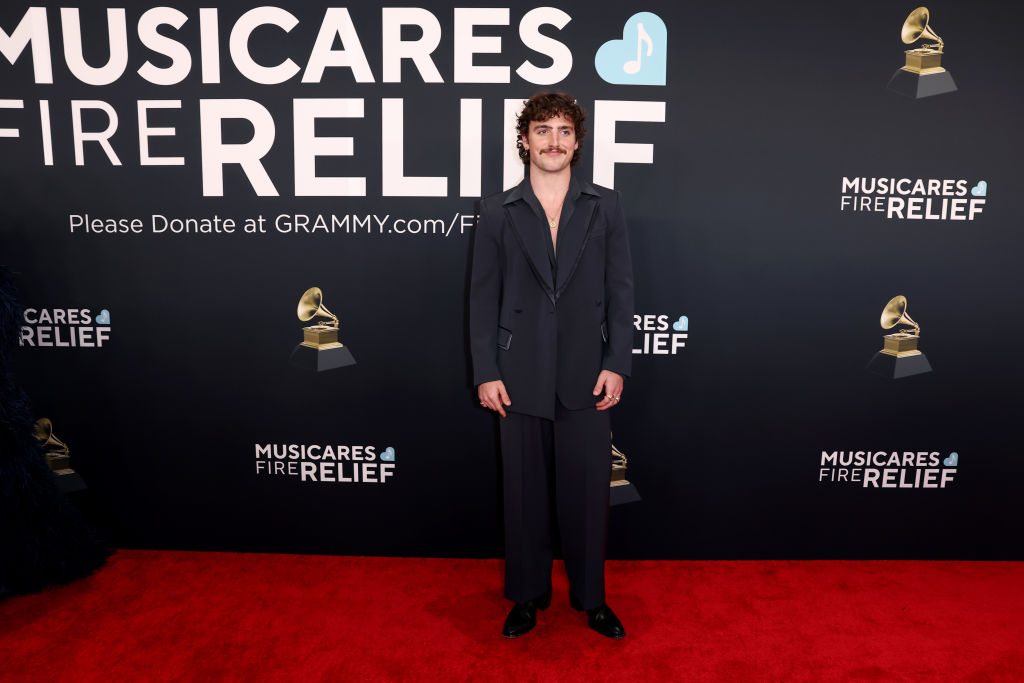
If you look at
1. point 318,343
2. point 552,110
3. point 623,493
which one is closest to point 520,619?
point 623,493

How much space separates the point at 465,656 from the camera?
7.54ft

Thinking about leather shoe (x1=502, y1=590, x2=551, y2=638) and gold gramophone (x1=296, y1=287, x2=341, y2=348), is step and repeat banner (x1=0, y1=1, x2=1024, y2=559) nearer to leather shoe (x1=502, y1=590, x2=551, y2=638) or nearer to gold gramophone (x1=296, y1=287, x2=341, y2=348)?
gold gramophone (x1=296, y1=287, x2=341, y2=348)

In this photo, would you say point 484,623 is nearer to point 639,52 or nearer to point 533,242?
point 533,242

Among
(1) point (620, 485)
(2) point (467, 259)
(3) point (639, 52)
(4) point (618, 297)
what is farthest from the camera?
(1) point (620, 485)

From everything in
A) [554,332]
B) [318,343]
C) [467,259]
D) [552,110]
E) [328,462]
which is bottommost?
[328,462]

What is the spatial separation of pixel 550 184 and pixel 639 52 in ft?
2.33

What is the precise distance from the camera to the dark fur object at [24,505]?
2510 mm

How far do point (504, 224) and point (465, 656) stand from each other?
139 centimetres

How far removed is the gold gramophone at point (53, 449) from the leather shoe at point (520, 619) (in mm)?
1923

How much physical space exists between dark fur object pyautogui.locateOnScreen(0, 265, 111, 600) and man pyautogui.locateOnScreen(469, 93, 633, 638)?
1.64 metres

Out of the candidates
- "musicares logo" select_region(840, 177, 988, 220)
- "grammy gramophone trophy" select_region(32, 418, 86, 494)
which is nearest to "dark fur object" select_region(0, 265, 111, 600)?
"grammy gramophone trophy" select_region(32, 418, 86, 494)

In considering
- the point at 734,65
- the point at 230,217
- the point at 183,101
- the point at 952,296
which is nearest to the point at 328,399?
the point at 230,217

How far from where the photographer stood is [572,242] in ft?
7.58

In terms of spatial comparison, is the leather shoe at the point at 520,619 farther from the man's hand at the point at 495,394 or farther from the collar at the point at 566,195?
the collar at the point at 566,195
